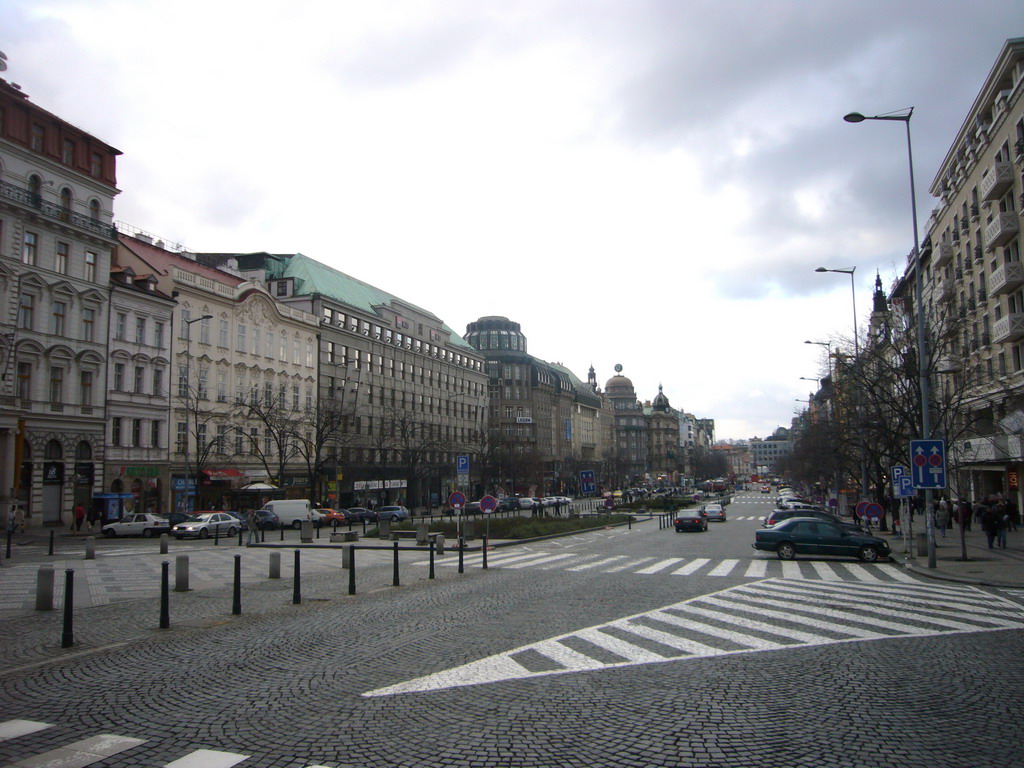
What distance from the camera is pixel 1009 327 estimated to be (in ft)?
126

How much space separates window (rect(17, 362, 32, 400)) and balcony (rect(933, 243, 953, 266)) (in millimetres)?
57537

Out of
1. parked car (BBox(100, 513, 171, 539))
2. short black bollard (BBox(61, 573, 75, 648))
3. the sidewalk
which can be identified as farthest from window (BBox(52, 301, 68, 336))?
the sidewalk

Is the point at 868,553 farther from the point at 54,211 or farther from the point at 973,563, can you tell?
the point at 54,211

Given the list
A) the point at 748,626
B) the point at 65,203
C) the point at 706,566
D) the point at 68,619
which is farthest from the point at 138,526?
the point at 748,626

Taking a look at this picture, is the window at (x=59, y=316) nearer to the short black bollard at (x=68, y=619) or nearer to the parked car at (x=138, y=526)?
the parked car at (x=138, y=526)

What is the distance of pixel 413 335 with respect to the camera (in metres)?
85.1

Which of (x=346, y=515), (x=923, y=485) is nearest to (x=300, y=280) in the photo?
(x=346, y=515)

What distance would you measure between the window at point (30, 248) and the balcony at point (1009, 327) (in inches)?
2079

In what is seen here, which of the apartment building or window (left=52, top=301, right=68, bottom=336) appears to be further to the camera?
window (left=52, top=301, right=68, bottom=336)

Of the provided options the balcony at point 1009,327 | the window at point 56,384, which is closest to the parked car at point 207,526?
the window at point 56,384

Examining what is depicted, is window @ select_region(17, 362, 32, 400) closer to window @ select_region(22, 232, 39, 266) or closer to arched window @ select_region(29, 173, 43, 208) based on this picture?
window @ select_region(22, 232, 39, 266)

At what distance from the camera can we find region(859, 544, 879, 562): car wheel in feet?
79.8

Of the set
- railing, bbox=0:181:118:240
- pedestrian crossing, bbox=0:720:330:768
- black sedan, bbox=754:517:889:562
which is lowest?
black sedan, bbox=754:517:889:562

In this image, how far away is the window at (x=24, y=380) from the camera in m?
42.0
